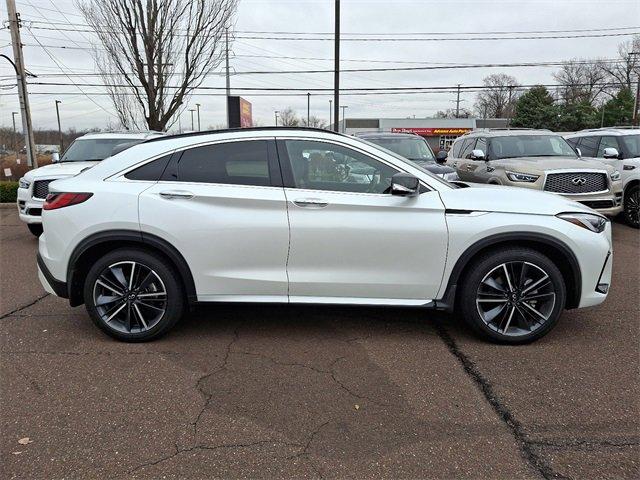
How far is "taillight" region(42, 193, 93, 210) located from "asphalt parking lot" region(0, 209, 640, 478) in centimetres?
114

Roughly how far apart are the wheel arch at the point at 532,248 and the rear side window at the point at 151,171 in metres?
2.50

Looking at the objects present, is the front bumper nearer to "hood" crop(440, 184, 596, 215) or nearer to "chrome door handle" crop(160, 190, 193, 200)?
"chrome door handle" crop(160, 190, 193, 200)

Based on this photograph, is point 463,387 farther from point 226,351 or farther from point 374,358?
point 226,351

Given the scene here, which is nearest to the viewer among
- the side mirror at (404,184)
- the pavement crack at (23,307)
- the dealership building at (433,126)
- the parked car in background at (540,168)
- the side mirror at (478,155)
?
the side mirror at (404,184)

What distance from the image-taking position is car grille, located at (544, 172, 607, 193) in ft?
26.0

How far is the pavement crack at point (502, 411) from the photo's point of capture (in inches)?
99.8

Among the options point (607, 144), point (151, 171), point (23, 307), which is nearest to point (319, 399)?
point (151, 171)

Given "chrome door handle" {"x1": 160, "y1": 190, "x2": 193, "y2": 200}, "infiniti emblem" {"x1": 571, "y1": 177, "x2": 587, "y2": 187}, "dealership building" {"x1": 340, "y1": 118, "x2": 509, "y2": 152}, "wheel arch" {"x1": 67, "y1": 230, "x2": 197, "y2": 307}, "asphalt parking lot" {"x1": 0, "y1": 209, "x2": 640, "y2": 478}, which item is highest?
"dealership building" {"x1": 340, "y1": 118, "x2": 509, "y2": 152}

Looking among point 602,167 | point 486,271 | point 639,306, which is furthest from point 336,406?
point 602,167

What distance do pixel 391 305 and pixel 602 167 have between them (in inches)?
248

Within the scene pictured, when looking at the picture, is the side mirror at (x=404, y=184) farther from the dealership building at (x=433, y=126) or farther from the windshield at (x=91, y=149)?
the dealership building at (x=433, y=126)

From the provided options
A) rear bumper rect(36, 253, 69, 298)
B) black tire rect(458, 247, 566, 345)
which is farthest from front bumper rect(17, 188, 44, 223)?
black tire rect(458, 247, 566, 345)

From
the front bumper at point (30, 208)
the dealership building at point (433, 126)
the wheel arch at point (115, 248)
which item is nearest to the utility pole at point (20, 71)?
the front bumper at point (30, 208)

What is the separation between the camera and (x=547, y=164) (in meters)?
8.19
